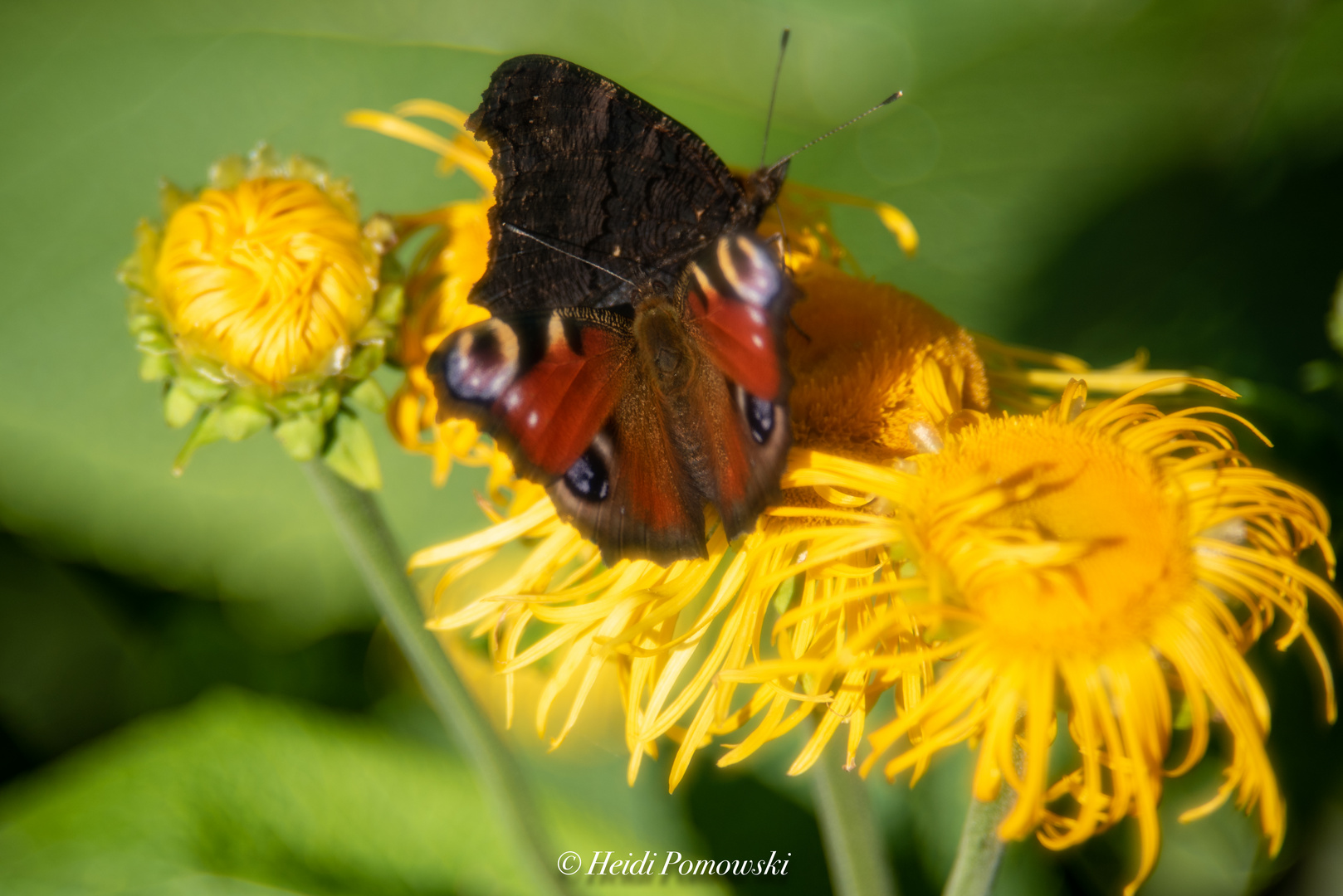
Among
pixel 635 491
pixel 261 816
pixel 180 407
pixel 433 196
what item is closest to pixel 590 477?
pixel 635 491

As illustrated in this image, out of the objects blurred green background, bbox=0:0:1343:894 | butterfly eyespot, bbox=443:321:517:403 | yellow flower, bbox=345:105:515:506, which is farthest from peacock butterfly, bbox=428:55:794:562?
blurred green background, bbox=0:0:1343:894

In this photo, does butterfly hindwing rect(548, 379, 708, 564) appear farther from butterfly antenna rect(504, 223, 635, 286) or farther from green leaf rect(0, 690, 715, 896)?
green leaf rect(0, 690, 715, 896)

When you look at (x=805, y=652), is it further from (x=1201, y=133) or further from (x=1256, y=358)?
(x=1201, y=133)

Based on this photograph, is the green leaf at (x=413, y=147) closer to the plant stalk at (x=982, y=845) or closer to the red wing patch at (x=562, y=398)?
the red wing patch at (x=562, y=398)

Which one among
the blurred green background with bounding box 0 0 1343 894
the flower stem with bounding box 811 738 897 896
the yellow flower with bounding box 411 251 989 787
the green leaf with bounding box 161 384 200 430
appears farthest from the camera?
the blurred green background with bounding box 0 0 1343 894

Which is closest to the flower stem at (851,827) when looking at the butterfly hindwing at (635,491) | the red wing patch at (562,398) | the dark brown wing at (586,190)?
the butterfly hindwing at (635,491)

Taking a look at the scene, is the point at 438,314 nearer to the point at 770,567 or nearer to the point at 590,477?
the point at 590,477
